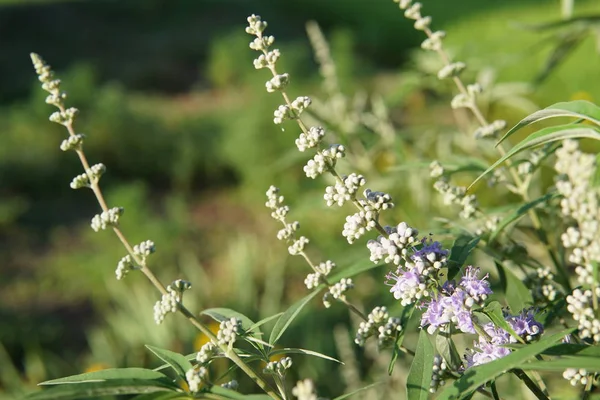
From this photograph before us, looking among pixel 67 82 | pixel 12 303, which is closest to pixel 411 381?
pixel 12 303

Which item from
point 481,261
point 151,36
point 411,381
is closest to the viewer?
point 411,381

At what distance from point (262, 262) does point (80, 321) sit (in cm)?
127

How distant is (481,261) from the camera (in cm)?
285

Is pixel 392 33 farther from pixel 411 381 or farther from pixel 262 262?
pixel 411 381

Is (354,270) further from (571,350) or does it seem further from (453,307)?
(571,350)

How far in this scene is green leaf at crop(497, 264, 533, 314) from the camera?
3.51 feet

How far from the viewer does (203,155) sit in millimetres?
6062

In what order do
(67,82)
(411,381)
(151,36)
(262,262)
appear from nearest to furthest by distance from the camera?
(411,381), (262,262), (67,82), (151,36)

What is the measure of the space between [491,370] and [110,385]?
446 millimetres

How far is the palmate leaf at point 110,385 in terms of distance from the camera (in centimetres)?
71

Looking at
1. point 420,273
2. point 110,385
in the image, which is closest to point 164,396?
point 110,385

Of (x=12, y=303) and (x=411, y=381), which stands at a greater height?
(x=12, y=303)

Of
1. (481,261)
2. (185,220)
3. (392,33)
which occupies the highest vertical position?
(392,33)

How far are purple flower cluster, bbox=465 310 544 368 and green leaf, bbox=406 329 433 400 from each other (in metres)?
0.08
